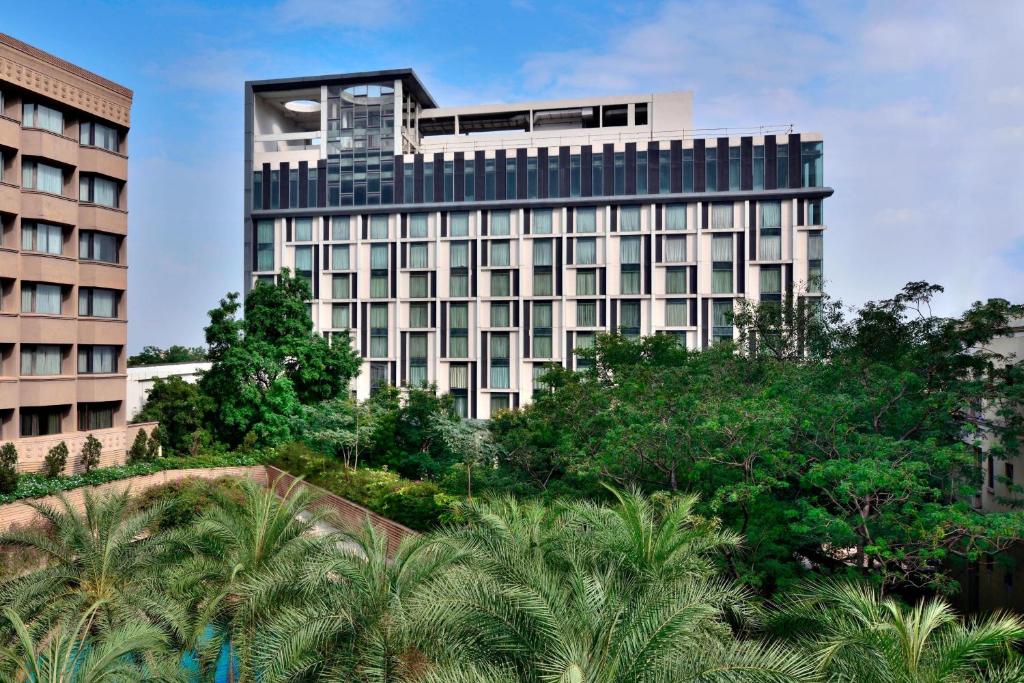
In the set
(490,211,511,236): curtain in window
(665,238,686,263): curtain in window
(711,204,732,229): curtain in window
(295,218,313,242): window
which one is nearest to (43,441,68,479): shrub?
(295,218,313,242): window

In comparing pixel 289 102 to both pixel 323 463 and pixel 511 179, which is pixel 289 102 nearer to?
pixel 511 179

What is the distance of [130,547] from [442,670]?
10982 millimetres

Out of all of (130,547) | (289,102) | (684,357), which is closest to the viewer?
(130,547)

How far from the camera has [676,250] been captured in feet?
151

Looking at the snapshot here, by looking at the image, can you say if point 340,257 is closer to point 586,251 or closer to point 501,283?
point 501,283

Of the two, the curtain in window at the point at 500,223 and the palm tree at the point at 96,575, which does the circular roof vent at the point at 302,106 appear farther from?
the palm tree at the point at 96,575

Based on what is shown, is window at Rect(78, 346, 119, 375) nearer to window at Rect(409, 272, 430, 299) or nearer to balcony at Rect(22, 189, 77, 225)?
balcony at Rect(22, 189, 77, 225)

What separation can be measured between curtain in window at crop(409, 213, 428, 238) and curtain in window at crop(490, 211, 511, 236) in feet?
14.5

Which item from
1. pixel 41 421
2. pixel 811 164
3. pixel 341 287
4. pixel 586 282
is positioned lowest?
pixel 41 421

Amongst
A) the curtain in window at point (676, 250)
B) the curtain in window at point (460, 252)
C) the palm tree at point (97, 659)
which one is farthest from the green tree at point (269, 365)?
the curtain in window at point (676, 250)

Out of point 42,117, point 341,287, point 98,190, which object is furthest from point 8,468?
point 341,287

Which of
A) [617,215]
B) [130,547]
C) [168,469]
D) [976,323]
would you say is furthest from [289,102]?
[976,323]

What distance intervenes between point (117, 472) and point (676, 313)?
3164 centimetres

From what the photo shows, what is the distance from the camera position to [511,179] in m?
46.9
